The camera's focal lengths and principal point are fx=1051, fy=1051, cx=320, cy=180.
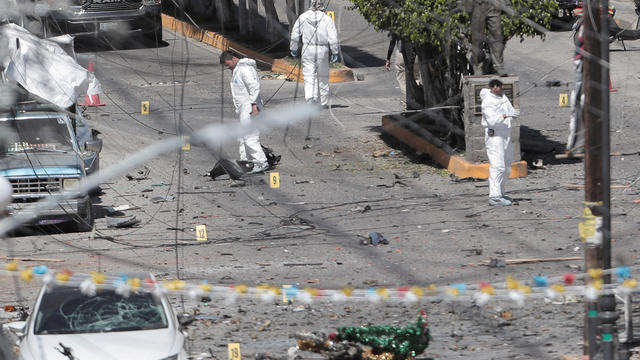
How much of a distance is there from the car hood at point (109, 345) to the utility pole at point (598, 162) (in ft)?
10.9

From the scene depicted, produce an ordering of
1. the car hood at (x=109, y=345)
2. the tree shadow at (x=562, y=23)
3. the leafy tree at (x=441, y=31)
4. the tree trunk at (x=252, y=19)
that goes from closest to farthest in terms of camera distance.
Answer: the car hood at (x=109, y=345) → the tree trunk at (x=252, y=19) → the leafy tree at (x=441, y=31) → the tree shadow at (x=562, y=23)

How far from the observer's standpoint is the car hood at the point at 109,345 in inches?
327

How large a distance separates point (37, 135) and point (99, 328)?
6.19m

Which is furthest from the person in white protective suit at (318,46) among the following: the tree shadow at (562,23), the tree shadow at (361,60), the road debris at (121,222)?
the tree shadow at (361,60)

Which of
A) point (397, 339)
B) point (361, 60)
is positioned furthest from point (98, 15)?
point (361, 60)

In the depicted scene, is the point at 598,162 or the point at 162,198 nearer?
the point at 598,162

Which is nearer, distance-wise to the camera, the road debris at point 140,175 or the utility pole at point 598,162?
the utility pole at point 598,162

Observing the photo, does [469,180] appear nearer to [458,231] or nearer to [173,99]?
[458,231]

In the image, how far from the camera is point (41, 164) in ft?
43.9

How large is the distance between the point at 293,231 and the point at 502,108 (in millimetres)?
3192

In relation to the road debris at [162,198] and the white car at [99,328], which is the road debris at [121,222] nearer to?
the road debris at [162,198]

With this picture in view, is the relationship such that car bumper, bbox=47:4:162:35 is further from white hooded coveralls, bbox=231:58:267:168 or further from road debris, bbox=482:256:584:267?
road debris, bbox=482:256:584:267

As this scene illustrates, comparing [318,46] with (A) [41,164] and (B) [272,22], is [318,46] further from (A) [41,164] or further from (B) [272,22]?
(A) [41,164]

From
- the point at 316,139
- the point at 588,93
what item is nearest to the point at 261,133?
the point at 316,139
